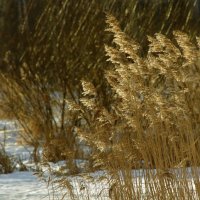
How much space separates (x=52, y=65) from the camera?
742 cm

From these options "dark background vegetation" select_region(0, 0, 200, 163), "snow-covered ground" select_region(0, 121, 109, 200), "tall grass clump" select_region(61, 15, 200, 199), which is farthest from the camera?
"dark background vegetation" select_region(0, 0, 200, 163)

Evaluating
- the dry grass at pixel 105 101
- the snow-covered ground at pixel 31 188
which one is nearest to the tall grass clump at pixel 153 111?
the dry grass at pixel 105 101

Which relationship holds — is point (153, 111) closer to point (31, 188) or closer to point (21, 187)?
point (31, 188)

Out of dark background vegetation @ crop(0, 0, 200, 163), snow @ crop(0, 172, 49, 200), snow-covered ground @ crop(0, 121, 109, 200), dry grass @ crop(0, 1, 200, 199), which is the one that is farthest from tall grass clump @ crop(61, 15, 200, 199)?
dark background vegetation @ crop(0, 0, 200, 163)

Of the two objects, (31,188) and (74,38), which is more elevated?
(74,38)

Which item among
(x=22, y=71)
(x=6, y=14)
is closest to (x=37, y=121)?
(x=22, y=71)

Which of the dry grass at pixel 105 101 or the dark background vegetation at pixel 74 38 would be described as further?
the dark background vegetation at pixel 74 38

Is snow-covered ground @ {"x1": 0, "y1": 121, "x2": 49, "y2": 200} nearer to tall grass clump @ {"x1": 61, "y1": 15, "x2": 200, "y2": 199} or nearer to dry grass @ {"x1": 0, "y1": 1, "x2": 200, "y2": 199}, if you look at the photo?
dry grass @ {"x1": 0, "y1": 1, "x2": 200, "y2": 199}

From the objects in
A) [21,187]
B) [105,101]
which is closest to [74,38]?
[105,101]

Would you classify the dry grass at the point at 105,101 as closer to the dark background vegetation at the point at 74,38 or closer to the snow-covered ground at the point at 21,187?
the dark background vegetation at the point at 74,38

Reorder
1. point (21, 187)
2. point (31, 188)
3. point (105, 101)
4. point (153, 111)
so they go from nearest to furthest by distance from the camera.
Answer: point (153, 111) → point (31, 188) → point (21, 187) → point (105, 101)

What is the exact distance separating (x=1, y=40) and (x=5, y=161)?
3.29 m

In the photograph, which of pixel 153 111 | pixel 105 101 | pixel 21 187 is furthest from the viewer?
pixel 105 101

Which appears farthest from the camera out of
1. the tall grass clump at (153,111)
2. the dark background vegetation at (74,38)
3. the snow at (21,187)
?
the dark background vegetation at (74,38)
